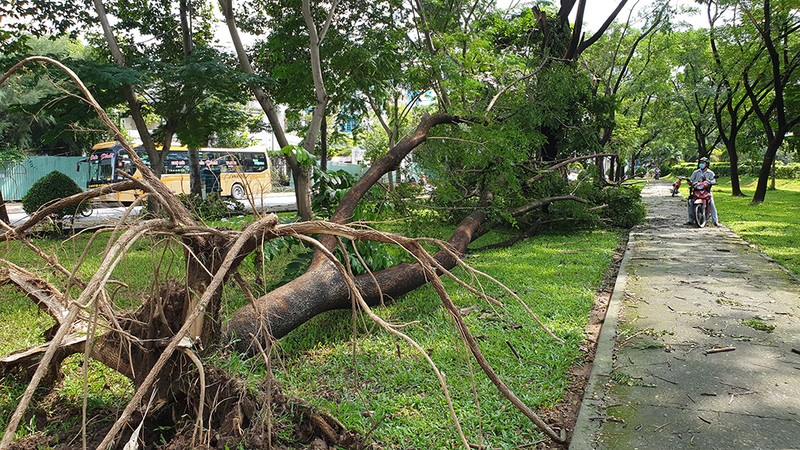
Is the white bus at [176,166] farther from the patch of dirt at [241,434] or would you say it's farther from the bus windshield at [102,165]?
the patch of dirt at [241,434]

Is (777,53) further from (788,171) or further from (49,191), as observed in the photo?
(788,171)

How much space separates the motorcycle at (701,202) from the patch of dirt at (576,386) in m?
7.67

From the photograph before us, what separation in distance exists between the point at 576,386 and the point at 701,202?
10.3 metres

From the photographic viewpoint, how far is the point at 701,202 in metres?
12.1

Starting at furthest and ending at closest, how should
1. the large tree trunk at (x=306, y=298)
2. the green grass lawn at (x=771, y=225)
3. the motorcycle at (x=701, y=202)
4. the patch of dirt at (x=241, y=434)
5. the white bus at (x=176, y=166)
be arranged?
the white bus at (x=176, y=166) → the motorcycle at (x=701, y=202) → the green grass lawn at (x=771, y=225) → the large tree trunk at (x=306, y=298) → the patch of dirt at (x=241, y=434)

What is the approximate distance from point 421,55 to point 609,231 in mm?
5828

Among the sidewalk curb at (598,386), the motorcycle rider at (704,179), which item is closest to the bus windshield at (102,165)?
the motorcycle rider at (704,179)

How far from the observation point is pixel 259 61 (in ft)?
47.6

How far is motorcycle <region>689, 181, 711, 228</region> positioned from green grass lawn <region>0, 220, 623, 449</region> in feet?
24.0

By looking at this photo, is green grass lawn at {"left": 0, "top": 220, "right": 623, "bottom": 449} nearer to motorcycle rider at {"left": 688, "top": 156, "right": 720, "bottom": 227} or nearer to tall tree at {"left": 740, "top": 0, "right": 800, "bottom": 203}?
motorcycle rider at {"left": 688, "top": 156, "right": 720, "bottom": 227}

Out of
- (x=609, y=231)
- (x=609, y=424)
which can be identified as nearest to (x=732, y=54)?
(x=609, y=231)

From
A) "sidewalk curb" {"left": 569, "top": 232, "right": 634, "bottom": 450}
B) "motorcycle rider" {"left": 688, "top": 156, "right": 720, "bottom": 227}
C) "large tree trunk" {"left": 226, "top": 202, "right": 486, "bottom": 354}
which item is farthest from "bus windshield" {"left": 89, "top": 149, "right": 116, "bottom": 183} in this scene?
"sidewalk curb" {"left": 569, "top": 232, "right": 634, "bottom": 450}

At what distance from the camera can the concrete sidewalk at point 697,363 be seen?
9.68 feet

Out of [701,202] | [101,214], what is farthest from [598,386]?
[701,202]
